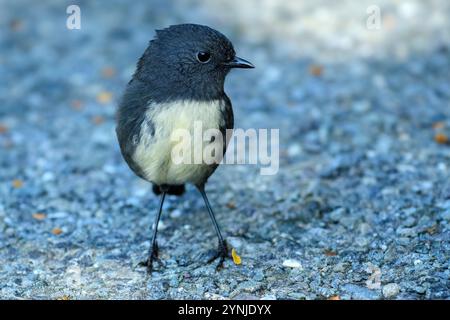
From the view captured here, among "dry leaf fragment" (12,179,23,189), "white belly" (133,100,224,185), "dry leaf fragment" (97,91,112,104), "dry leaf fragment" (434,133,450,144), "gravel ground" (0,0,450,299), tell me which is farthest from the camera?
"dry leaf fragment" (97,91,112,104)

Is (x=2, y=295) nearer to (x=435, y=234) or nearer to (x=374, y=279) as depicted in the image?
(x=374, y=279)

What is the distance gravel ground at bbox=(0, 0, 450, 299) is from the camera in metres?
4.52

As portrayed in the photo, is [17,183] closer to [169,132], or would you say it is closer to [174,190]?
[174,190]

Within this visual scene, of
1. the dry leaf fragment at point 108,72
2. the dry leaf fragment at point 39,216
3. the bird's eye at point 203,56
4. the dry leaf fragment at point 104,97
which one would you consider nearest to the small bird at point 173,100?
the bird's eye at point 203,56

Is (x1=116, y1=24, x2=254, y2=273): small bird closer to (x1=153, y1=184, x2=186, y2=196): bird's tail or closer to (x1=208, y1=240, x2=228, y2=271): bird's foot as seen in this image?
(x1=208, y1=240, x2=228, y2=271): bird's foot

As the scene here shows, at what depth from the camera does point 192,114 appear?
4.29 meters

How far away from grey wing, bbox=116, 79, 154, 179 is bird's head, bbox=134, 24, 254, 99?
0.31 ft

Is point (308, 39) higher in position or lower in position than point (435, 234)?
higher

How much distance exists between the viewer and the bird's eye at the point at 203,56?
4.46 m

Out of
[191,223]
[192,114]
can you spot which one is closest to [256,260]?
[191,223]

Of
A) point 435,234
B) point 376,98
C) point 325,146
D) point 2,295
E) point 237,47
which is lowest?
point 2,295

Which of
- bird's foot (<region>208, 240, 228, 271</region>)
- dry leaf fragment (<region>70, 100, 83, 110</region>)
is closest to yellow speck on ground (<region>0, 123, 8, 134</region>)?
dry leaf fragment (<region>70, 100, 83, 110</region>)

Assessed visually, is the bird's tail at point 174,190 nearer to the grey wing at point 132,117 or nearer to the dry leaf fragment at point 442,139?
the grey wing at point 132,117

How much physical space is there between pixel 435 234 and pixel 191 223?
177 centimetres
